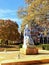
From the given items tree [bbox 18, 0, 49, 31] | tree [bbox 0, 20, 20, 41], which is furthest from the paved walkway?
tree [bbox 0, 20, 20, 41]

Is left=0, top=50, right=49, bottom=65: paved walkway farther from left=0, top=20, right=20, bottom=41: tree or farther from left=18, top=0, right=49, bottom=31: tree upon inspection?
left=0, top=20, right=20, bottom=41: tree

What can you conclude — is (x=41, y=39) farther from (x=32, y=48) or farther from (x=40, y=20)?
(x=40, y=20)

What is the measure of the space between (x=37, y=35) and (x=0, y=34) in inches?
881

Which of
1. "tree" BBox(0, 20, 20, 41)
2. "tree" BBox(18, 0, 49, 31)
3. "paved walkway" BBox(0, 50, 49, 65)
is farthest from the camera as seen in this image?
"tree" BBox(0, 20, 20, 41)

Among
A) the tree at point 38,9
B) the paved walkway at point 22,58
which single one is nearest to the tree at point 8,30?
the paved walkway at point 22,58

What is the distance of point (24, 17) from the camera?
68.6 ft

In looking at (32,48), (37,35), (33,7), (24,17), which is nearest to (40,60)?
(33,7)

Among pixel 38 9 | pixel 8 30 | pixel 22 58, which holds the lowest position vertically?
pixel 22 58

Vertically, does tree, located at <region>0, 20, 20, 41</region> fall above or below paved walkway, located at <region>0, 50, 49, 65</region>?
above

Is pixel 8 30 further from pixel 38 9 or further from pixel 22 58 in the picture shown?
pixel 22 58

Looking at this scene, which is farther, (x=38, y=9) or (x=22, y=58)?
(x=38, y=9)

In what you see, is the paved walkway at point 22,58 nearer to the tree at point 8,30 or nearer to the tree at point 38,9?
the tree at point 38,9

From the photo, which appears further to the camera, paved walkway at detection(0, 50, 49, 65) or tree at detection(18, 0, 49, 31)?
tree at detection(18, 0, 49, 31)

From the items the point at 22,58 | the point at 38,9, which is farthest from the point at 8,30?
the point at 22,58
